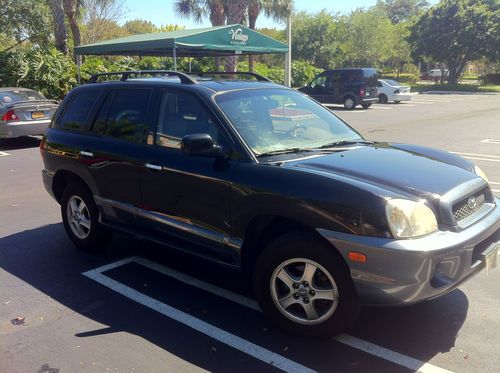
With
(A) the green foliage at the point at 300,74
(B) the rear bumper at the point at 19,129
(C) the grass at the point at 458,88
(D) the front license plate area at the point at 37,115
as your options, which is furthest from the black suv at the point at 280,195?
(C) the grass at the point at 458,88

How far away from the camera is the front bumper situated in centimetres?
292

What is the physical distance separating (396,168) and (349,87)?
21.5 m

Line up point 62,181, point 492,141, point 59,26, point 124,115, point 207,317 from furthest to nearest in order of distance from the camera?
point 59,26, point 492,141, point 62,181, point 124,115, point 207,317

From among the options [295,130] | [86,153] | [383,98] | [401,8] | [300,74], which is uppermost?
[401,8]

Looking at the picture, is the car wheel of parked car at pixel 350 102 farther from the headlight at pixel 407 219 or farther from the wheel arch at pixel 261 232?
the headlight at pixel 407 219

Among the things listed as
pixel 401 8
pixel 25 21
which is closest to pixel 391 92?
pixel 25 21

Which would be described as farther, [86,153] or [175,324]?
[86,153]

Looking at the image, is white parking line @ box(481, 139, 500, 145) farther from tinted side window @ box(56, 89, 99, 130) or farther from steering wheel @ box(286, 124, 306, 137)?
tinted side window @ box(56, 89, 99, 130)

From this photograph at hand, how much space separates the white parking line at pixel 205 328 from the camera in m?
3.18

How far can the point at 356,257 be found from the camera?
3.05 meters

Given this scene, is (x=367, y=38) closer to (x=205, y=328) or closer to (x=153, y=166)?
(x=153, y=166)

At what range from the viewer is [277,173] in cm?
344

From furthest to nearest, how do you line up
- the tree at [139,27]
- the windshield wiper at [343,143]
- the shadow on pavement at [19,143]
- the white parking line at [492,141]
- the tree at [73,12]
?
the tree at [139,27], the tree at [73,12], the shadow on pavement at [19,143], the white parking line at [492,141], the windshield wiper at [343,143]

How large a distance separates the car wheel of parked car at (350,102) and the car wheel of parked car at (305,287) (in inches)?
859
